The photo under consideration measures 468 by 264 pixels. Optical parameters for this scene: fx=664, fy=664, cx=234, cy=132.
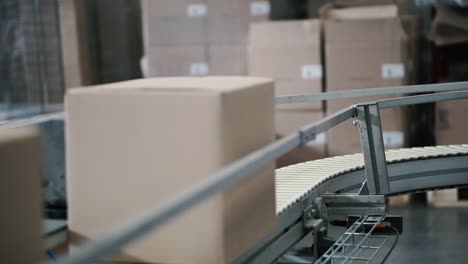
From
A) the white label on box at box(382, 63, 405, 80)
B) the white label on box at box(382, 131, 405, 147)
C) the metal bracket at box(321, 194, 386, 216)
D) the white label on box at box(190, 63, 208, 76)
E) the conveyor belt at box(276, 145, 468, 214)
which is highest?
the white label on box at box(190, 63, 208, 76)

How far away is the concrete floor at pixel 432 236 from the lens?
10.7 ft

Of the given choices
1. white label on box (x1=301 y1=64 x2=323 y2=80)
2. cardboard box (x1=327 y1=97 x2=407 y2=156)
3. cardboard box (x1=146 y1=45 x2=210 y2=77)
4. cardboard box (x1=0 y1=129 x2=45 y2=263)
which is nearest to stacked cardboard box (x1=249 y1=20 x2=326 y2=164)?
white label on box (x1=301 y1=64 x2=323 y2=80)

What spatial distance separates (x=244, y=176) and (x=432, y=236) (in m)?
2.77

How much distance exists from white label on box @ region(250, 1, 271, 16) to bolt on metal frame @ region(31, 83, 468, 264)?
78.4 inches

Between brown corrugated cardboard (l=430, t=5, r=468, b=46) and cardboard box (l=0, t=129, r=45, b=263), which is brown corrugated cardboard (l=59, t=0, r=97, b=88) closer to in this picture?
brown corrugated cardboard (l=430, t=5, r=468, b=46)

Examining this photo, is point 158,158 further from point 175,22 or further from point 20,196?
point 175,22

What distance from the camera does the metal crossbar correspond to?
1.67 metres

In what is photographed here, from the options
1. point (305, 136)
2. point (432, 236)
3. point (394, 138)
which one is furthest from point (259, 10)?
point (305, 136)

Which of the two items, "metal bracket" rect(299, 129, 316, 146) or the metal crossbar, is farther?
the metal crossbar

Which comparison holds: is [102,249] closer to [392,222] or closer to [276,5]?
[392,222]

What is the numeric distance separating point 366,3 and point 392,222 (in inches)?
98.8

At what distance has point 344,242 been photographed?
174 centimetres

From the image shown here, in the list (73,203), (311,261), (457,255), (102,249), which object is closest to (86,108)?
(73,203)

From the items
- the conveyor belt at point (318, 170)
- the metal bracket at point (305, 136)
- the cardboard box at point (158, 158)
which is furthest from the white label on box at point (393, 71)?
the cardboard box at point (158, 158)
